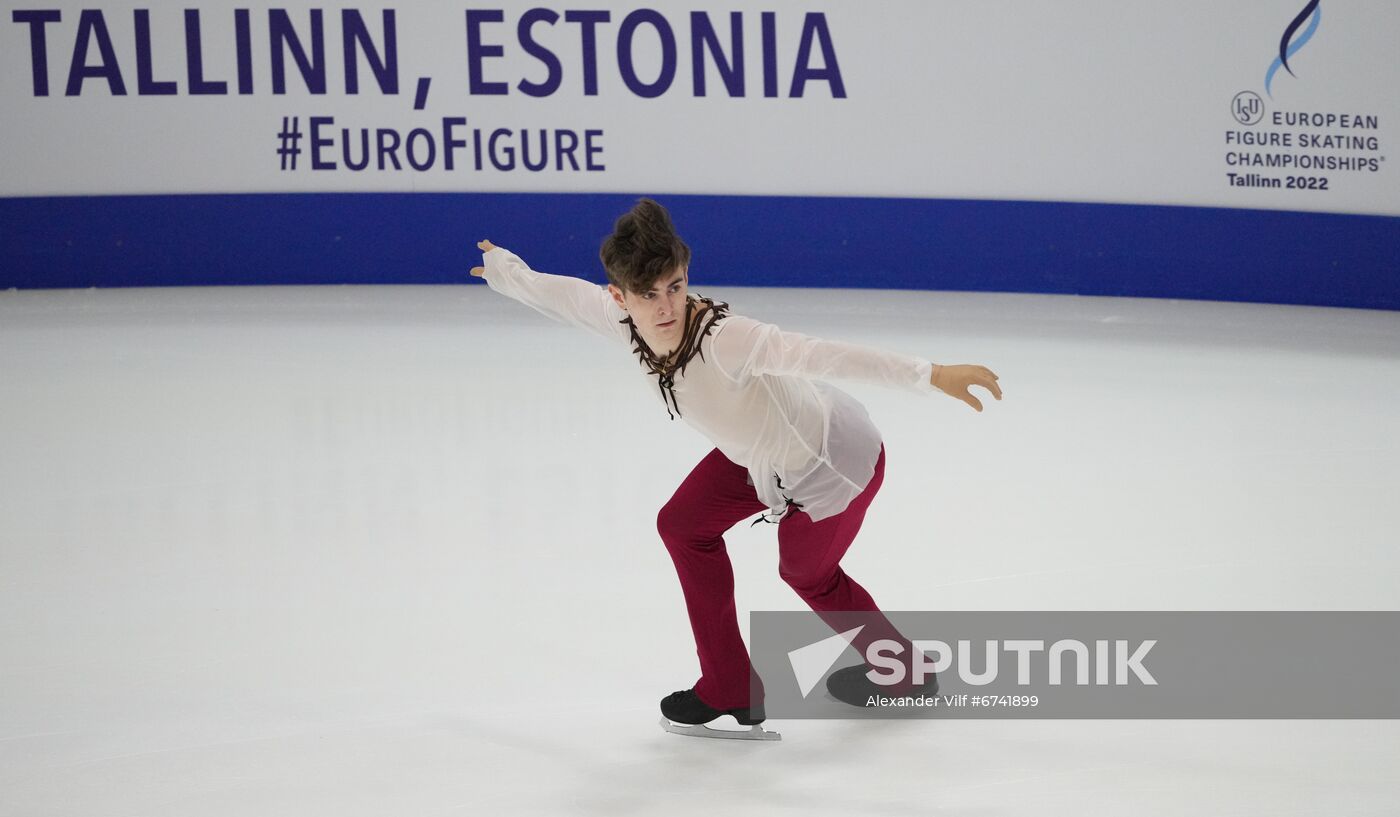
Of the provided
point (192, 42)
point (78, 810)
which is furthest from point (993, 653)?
point (192, 42)

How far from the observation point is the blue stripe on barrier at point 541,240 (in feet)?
28.7

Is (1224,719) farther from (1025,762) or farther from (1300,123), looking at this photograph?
(1300,123)

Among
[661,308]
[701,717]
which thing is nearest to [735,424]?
[661,308]

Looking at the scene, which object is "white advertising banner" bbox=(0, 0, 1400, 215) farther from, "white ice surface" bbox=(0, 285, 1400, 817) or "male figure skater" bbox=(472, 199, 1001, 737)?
"male figure skater" bbox=(472, 199, 1001, 737)

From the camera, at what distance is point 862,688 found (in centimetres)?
326

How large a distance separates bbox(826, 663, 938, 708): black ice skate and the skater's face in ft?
3.06

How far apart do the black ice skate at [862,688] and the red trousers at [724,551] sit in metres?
0.25

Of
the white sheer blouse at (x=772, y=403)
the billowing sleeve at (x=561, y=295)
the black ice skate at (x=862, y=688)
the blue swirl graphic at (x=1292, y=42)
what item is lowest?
the black ice skate at (x=862, y=688)

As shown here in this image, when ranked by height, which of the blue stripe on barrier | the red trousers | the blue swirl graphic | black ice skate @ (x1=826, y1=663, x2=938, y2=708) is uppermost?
the blue swirl graphic

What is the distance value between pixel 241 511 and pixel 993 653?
237cm

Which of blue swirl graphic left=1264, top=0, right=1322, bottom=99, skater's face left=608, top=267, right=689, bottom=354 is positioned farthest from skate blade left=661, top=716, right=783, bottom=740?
blue swirl graphic left=1264, top=0, right=1322, bottom=99

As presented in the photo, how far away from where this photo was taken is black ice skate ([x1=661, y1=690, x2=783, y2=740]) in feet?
10.1

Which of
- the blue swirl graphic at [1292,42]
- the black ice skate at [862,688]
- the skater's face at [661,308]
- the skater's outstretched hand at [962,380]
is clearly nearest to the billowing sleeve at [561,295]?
the skater's face at [661,308]

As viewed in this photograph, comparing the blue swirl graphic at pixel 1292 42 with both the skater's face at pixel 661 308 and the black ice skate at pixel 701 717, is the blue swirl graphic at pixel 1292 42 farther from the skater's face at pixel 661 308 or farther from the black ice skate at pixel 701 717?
the skater's face at pixel 661 308
